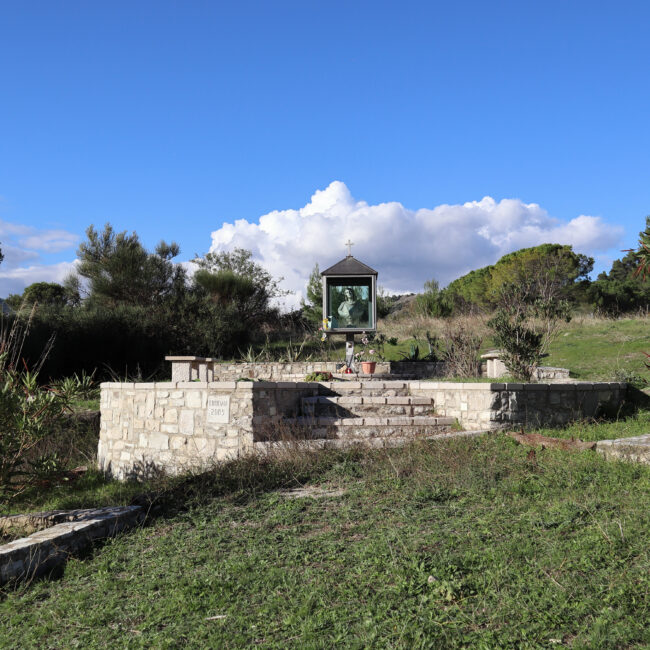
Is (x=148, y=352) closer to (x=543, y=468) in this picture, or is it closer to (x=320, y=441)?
(x=320, y=441)

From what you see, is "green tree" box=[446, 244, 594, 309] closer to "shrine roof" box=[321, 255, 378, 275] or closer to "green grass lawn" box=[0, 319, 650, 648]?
"shrine roof" box=[321, 255, 378, 275]

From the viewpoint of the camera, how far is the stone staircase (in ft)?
26.1

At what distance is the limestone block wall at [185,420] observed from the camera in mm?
7648

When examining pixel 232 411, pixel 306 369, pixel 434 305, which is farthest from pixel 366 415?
pixel 434 305

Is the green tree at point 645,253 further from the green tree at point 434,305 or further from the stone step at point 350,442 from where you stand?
the green tree at point 434,305

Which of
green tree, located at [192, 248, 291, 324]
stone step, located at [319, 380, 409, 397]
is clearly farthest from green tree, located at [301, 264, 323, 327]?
stone step, located at [319, 380, 409, 397]

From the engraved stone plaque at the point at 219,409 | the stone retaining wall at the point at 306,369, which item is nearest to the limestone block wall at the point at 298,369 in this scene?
the stone retaining wall at the point at 306,369

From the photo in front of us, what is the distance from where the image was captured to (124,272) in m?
22.6

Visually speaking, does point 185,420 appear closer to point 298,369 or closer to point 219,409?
point 219,409

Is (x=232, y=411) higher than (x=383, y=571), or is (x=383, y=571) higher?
(x=232, y=411)

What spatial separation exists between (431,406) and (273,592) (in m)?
5.60

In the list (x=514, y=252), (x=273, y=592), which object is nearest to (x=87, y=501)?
(x=273, y=592)

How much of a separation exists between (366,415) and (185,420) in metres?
2.70

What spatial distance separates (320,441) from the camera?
24.2 feet
